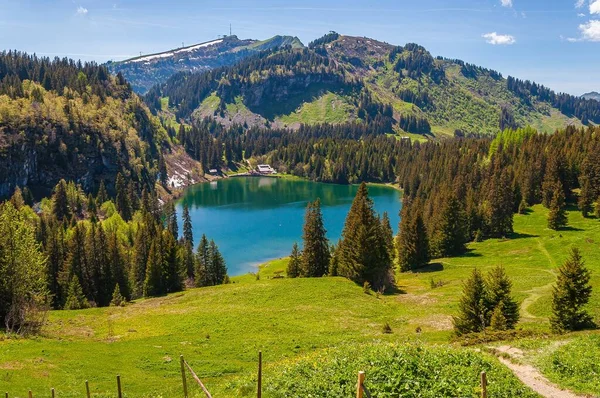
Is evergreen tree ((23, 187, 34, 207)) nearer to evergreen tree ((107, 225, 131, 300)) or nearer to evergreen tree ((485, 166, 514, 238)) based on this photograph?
evergreen tree ((107, 225, 131, 300))

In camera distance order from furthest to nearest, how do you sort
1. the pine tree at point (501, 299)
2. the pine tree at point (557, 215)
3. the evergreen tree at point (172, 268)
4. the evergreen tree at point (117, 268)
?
the pine tree at point (557, 215)
the evergreen tree at point (117, 268)
the evergreen tree at point (172, 268)
the pine tree at point (501, 299)

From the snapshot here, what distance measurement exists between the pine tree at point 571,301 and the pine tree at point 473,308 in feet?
20.3

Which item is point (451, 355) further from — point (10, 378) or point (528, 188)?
point (528, 188)

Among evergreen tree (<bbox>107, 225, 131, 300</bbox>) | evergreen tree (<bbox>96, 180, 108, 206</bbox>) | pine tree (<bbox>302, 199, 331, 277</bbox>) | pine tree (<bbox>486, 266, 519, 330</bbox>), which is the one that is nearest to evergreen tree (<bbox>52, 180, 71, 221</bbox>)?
evergreen tree (<bbox>96, 180, 108, 206</bbox>)

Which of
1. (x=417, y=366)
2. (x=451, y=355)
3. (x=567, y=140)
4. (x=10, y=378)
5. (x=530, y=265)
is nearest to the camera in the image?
(x=417, y=366)

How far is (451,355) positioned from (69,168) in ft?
673

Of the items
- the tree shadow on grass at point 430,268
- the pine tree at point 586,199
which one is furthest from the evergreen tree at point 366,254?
the pine tree at point 586,199

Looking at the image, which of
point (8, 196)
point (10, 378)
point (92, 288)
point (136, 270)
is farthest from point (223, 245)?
point (10, 378)

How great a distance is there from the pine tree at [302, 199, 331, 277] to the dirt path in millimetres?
57027

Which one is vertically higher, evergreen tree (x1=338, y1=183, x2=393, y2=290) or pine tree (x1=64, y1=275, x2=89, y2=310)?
evergreen tree (x1=338, y1=183, x2=393, y2=290)

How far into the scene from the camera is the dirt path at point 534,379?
21609 mm

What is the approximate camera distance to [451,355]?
23500 millimetres

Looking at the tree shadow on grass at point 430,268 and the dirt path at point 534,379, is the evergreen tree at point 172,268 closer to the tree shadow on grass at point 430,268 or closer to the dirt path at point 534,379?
the tree shadow on grass at point 430,268

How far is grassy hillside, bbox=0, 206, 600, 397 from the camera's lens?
2575cm
